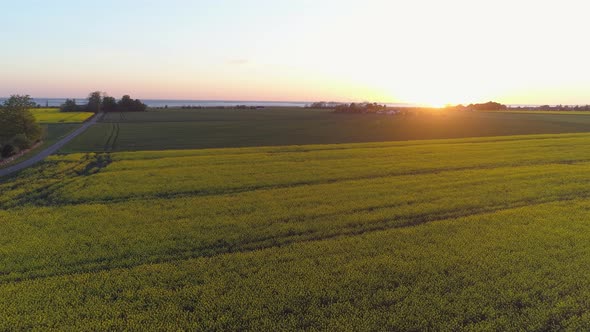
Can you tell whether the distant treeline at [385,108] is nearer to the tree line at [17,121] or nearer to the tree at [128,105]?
the tree at [128,105]

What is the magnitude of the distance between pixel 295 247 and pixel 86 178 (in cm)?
1800

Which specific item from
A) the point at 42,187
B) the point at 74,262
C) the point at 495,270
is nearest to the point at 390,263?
the point at 495,270

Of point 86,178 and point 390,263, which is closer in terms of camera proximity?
point 390,263

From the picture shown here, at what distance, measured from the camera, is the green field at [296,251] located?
9.00 metres

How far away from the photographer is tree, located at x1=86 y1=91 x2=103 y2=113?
452 feet

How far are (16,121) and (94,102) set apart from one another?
104269mm

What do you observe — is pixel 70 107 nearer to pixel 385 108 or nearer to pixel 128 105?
pixel 128 105

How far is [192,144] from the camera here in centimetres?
4612

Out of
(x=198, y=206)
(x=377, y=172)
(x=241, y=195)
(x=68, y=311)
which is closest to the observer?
(x=68, y=311)

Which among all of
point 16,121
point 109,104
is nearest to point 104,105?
point 109,104

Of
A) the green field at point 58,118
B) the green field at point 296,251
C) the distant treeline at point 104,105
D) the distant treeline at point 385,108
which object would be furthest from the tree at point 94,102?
the green field at point 296,251

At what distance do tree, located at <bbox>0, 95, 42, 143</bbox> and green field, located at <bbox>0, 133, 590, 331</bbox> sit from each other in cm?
2627

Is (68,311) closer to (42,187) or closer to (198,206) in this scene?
(198,206)

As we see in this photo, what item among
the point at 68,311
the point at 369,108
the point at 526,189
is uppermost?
the point at 369,108
